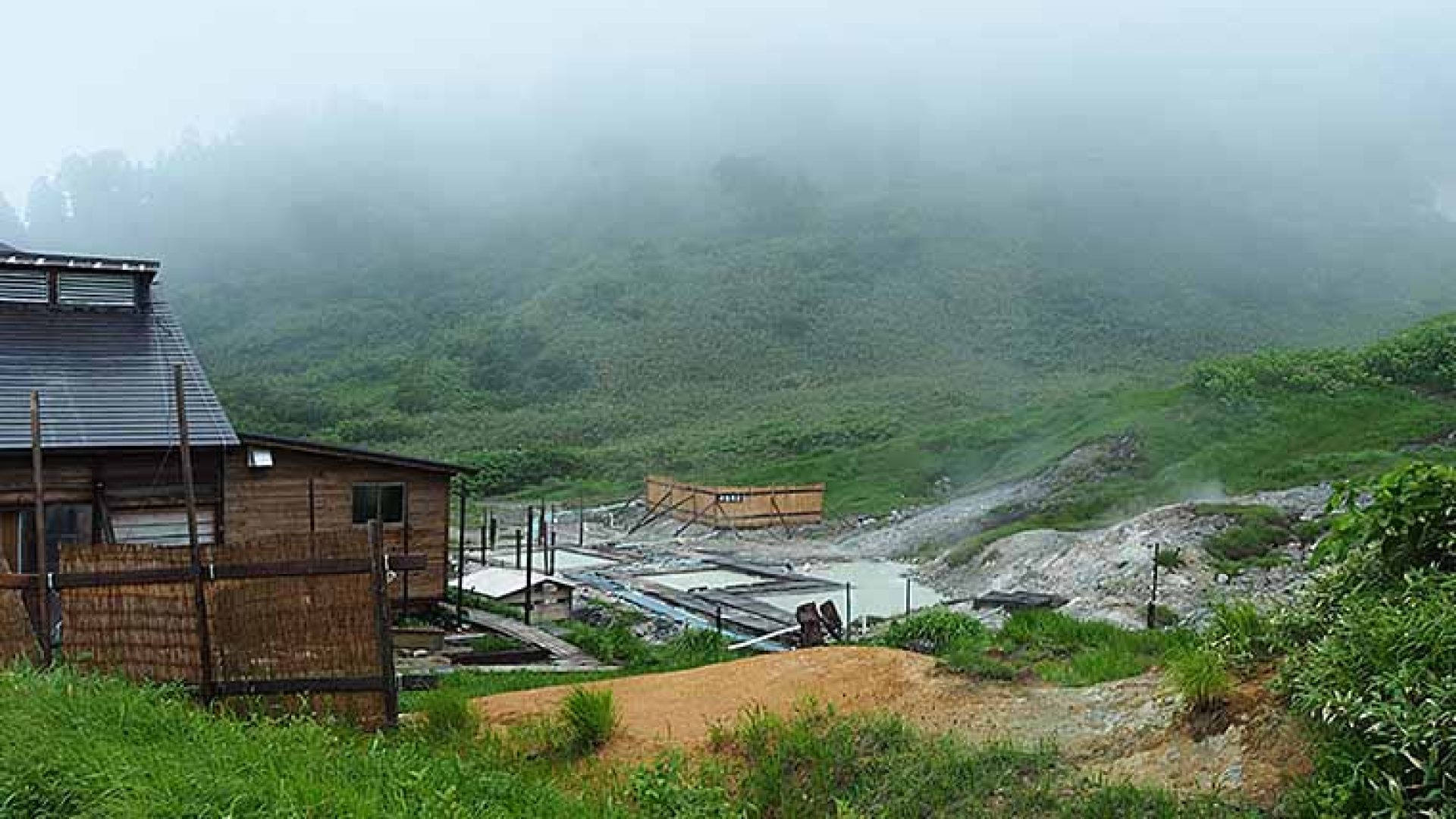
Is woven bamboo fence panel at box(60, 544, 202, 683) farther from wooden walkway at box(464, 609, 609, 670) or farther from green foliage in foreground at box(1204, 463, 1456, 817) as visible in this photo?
wooden walkway at box(464, 609, 609, 670)

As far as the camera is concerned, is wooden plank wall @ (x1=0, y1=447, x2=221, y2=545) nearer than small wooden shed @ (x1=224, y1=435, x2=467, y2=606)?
Yes

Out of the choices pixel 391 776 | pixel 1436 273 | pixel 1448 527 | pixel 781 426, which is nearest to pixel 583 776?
pixel 391 776

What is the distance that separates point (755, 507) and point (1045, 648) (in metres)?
31.3

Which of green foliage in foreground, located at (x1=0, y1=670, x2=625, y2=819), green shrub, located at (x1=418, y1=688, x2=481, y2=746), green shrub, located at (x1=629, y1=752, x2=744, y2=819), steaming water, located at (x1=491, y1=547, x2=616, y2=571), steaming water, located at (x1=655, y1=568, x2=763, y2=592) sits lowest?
steaming water, located at (x1=655, y1=568, x2=763, y2=592)

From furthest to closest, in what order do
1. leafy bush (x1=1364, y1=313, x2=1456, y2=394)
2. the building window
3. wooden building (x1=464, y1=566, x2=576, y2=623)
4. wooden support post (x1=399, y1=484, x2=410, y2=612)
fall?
leafy bush (x1=1364, y1=313, x2=1456, y2=394)
wooden building (x1=464, y1=566, x2=576, y2=623)
wooden support post (x1=399, y1=484, x2=410, y2=612)
the building window

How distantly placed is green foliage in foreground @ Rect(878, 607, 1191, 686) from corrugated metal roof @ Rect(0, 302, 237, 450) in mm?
11228

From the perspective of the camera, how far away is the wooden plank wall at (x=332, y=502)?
1981 centimetres

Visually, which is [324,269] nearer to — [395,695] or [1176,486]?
[1176,486]

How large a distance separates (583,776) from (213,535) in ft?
40.6

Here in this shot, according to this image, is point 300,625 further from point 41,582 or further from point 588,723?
point 588,723

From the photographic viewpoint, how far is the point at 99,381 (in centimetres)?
1755

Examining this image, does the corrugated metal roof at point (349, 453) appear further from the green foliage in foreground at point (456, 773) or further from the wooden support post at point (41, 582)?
the green foliage in foreground at point (456, 773)

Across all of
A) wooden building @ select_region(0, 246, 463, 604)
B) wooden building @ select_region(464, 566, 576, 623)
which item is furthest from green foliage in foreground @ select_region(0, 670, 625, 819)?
wooden building @ select_region(464, 566, 576, 623)

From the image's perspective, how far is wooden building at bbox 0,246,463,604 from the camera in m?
16.5
